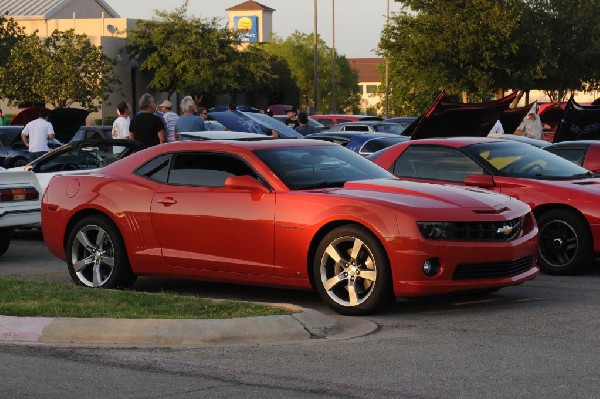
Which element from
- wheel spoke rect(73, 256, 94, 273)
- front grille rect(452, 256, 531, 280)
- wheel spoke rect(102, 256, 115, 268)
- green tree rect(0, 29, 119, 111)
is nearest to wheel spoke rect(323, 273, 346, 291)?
front grille rect(452, 256, 531, 280)

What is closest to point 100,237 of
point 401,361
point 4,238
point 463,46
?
point 4,238

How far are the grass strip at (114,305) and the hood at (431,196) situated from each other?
1.44 m

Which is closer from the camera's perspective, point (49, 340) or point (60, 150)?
point (49, 340)

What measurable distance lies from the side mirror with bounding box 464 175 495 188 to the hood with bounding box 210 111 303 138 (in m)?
6.29

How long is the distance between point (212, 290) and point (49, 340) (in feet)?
10.3

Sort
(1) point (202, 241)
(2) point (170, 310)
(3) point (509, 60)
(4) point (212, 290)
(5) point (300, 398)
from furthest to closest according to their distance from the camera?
1. (3) point (509, 60)
2. (4) point (212, 290)
3. (1) point (202, 241)
4. (2) point (170, 310)
5. (5) point (300, 398)

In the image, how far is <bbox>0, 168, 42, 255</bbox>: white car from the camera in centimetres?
1450

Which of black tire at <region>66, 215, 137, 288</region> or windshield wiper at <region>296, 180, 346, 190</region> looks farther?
black tire at <region>66, 215, 137, 288</region>

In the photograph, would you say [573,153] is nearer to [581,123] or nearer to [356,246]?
[581,123]

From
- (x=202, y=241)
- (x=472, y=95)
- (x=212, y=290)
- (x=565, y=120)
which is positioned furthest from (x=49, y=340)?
(x=472, y=95)

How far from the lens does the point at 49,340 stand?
8.70m

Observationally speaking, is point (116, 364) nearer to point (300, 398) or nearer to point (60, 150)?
point (300, 398)

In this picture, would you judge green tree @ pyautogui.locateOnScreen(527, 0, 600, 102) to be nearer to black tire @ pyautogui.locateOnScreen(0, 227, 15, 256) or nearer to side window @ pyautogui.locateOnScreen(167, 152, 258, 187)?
black tire @ pyautogui.locateOnScreen(0, 227, 15, 256)

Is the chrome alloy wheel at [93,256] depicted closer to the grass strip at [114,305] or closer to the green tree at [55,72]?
the grass strip at [114,305]
